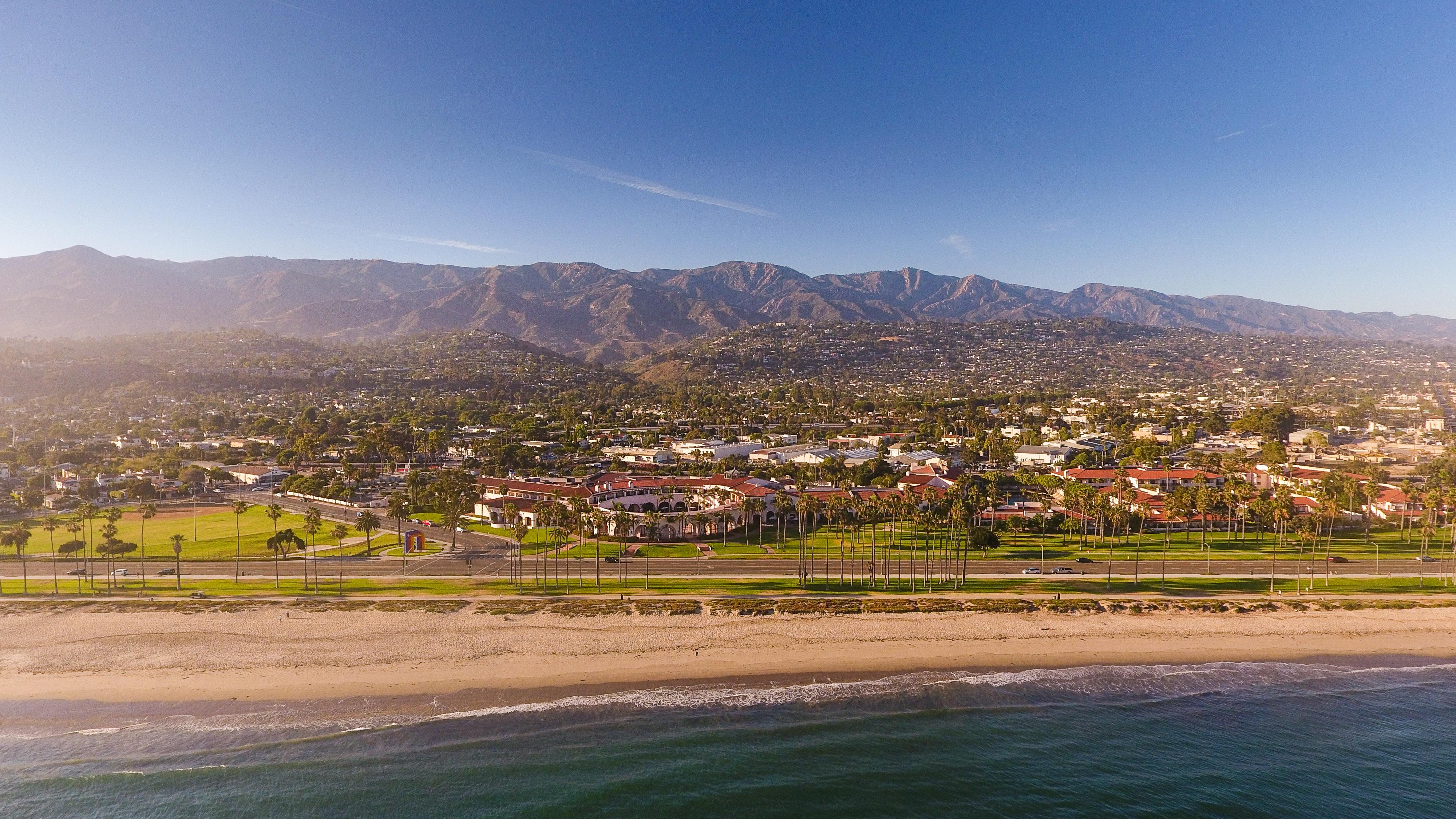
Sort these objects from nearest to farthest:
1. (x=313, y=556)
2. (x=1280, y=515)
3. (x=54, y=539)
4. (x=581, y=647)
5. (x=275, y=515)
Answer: (x=581, y=647) → (x=313, y=556) → (x=1280, y=515) → (x=275, y=515) → (x=54, y=539)

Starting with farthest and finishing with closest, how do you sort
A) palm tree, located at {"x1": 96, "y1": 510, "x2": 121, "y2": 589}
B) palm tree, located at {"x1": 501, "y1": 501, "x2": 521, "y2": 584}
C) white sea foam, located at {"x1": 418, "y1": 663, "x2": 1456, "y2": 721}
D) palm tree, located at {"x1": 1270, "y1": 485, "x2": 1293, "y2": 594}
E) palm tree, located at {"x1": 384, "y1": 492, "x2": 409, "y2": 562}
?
palm tree, located at {"x1": 384, "y1": 492, "x2": 409, "y2": 562} → palm tree, located at {"x1": 1270, "y1": 485, "x2": 1293, "y2": 594} → palm tree, located at {"x1": 96, "y1": 510, "x2": 121, "y2": 589} → palm tree, located at {"x1": 501, "y1": 501, "x2": 521, "y2": 584} → white sea foam, located at {"x1": 418, "y1": 663, "x2": 1456, "y2": 721}

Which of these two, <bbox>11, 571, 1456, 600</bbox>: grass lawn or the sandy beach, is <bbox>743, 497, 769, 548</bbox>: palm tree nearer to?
<bbox>11, 571, 1456, 600</bbox>: grass lawn

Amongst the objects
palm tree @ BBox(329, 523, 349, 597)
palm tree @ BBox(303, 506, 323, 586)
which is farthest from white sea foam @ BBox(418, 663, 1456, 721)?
palm tree @ BBox(303, 506, 323, 586)

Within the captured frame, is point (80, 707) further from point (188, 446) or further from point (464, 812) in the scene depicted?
point (188, 446)

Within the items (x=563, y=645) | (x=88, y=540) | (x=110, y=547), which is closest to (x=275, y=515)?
(x=110, y=547)

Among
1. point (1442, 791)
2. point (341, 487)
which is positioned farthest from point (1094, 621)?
point (341, 487)

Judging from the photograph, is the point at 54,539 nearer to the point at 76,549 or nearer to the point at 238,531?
the point at 76,549
